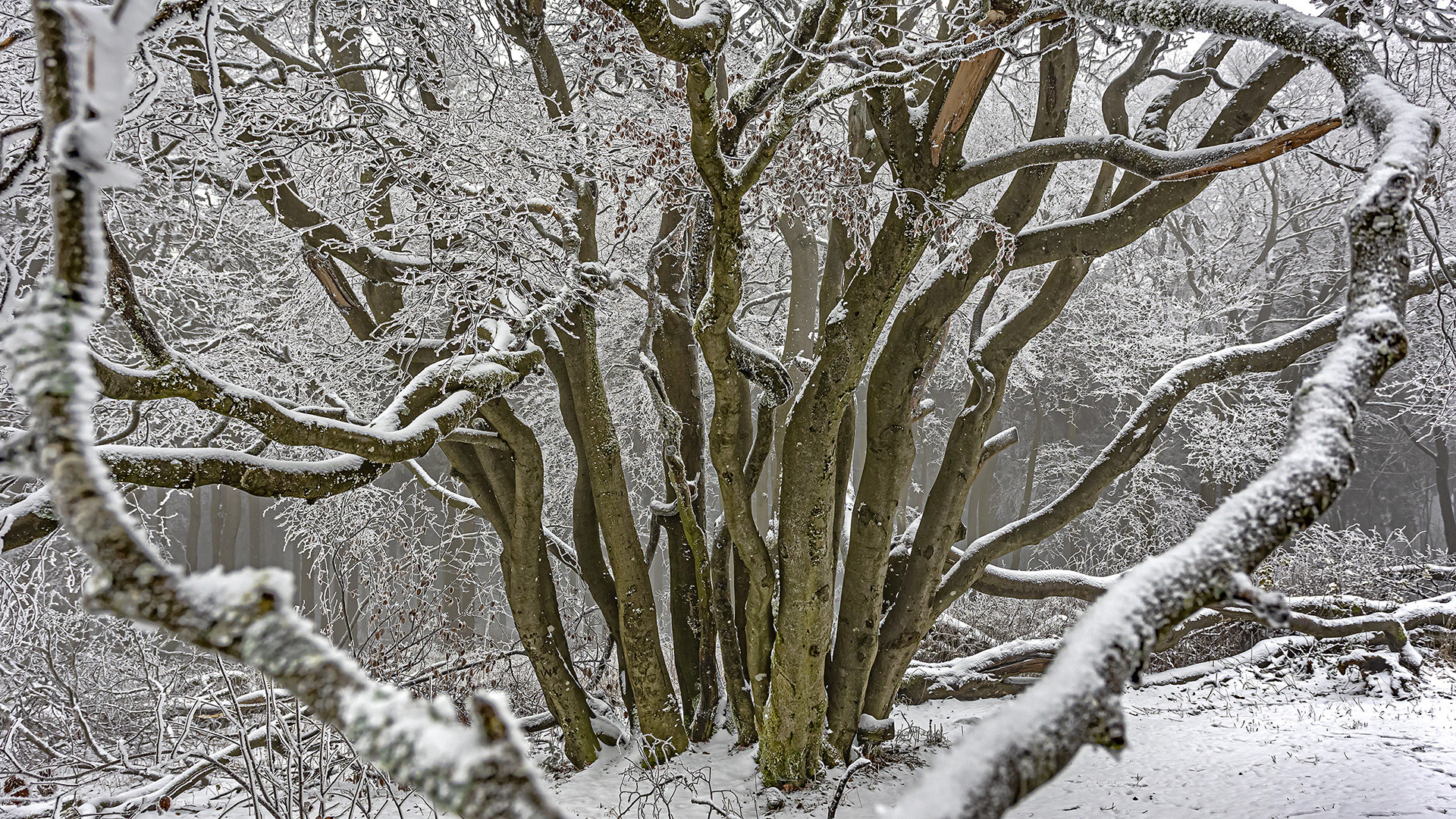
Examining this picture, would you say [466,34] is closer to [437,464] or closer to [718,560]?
[718,560]

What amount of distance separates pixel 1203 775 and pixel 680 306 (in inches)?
191

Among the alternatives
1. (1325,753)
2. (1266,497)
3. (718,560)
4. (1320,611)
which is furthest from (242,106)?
(1320,611)

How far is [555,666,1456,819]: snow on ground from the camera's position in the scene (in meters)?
4.25

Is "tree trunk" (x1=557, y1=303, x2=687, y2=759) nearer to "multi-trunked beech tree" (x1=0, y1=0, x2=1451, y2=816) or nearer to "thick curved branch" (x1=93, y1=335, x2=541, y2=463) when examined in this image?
"multi-trunked beech tree" (x1=0, y1=0, x2=1451, y2=816)

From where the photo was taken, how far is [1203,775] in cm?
485

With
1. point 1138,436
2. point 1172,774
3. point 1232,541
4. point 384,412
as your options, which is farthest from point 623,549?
point 1232,541

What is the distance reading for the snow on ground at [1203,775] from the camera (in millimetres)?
4246

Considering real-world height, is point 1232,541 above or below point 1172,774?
above

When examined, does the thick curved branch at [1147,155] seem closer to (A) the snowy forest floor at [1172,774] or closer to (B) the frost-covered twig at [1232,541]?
(B) the frost-covered twig at [1232,541]

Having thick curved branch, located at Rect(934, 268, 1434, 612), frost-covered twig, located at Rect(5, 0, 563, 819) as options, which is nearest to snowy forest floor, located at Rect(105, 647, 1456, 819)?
thick curved branch, located at Rect(934, 268, 1434, 612)

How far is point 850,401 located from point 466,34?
3276mm

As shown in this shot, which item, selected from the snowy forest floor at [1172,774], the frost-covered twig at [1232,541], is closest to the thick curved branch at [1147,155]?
the frost-covered twig at [1232,541]

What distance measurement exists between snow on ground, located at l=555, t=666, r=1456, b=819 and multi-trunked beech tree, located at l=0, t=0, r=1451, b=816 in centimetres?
35

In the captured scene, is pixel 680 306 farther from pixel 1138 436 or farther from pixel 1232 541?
pixel 1232 541
